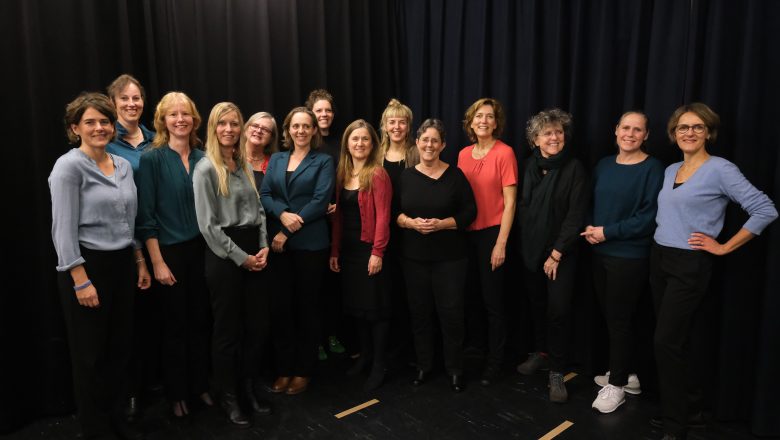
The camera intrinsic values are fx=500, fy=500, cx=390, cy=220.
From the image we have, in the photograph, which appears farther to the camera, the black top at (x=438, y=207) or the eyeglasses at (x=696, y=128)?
the black top at (x=438, y=207)

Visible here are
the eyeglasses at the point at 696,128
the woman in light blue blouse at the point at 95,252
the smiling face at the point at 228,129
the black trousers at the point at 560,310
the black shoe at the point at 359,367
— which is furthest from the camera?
the black shoe at the point at 359,367

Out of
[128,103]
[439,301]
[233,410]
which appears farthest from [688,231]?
[128,103]

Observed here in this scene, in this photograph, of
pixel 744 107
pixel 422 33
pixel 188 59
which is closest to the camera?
pixel 744 107

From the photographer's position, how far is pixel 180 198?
2.43m

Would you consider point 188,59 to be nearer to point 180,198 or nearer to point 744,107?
point 180,198

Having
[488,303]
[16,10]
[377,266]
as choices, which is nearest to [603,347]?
[488,303]

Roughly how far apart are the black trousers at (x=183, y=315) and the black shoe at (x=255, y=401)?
0.28 meters

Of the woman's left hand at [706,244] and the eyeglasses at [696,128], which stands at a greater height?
the eyeglasses at [696,128]

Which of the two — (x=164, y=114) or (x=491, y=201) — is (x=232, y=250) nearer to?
(x=164, y=114)

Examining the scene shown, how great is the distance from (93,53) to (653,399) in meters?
3.69

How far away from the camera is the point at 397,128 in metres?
3.07

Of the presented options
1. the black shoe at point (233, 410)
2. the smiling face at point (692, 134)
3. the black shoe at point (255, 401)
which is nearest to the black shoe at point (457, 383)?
the black shoe at point (255, 401)

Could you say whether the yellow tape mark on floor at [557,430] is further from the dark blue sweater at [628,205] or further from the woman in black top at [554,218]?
the dark blue sweater at [628,205]

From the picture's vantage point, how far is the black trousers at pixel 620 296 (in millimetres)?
2625
